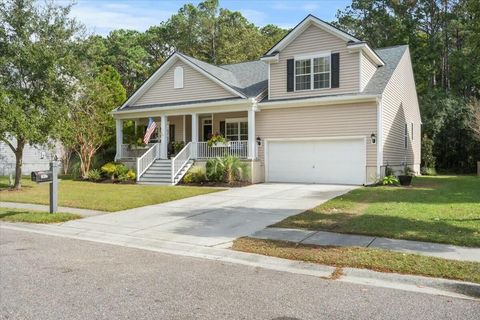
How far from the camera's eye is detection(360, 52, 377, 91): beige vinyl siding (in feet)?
60.7

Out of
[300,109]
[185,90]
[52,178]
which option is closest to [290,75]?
[300,109]

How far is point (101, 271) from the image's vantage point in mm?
5992

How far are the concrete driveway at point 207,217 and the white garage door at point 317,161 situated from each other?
373 centimetres

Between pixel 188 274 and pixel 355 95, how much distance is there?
1404cm

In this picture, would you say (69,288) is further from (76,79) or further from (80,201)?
(76,79)

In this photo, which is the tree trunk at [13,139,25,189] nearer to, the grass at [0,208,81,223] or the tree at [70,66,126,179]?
the tree at [70,66,126,179]

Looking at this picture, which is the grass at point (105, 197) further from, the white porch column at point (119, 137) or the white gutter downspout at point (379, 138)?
the white gutter downspout at point (379, 138)

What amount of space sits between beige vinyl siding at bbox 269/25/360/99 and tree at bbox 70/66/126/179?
9162 mm

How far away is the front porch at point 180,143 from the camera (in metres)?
20.4

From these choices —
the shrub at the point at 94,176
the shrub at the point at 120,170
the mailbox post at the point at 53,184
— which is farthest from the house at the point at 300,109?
the mailbox post at the point at 53,184

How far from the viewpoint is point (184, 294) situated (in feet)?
16.3

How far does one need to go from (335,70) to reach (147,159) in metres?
10.3

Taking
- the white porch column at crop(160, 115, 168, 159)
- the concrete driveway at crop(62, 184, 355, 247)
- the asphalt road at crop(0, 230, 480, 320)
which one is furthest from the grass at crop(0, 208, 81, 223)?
the white porch column at crop(160, 115, 168, 159)

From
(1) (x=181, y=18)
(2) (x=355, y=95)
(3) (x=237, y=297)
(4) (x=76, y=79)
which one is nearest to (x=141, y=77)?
(1) (x=181, y=18)
